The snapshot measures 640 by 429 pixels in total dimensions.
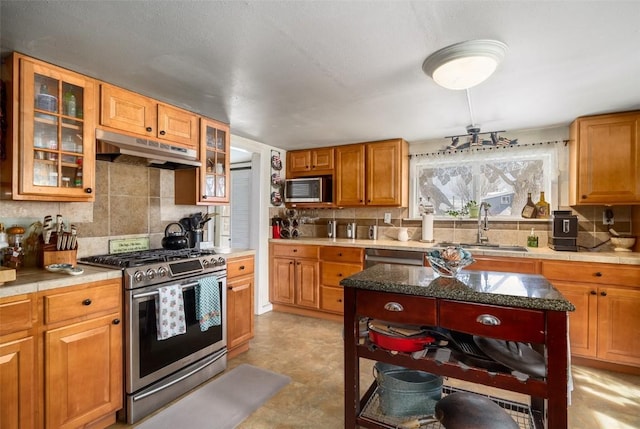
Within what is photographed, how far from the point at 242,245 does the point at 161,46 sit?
12.1ft

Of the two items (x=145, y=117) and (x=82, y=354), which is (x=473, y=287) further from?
(x=145, y=117)

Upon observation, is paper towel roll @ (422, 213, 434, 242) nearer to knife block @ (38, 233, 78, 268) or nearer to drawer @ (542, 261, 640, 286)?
drawer @ (542, 261, 640, 286)

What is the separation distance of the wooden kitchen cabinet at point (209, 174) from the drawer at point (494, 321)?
7.61ft

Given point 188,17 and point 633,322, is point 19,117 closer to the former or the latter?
point 188,17

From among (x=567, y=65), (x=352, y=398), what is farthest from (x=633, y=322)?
(x=352, y=398)

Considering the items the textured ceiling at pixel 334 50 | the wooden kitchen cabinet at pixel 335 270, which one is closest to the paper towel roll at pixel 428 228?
the wooden kitchen cabinet at pixel 335 270

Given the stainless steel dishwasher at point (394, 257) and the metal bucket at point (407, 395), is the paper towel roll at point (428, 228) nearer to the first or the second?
the stainless steel dishwasher at point (394, 257)

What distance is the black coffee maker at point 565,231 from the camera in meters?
2.86

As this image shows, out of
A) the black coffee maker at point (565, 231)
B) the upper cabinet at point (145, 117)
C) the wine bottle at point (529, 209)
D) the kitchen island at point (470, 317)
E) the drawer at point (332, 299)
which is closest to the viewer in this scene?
the kitchen island at point (470, 317)

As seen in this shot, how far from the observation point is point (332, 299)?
149 inches

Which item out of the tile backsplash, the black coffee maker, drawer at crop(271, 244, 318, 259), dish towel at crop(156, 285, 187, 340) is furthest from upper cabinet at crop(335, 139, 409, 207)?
dish towel at crop(156, 285, 187, 340)

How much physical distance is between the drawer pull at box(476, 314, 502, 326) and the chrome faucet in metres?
2.34

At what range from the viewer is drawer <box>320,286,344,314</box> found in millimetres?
3734

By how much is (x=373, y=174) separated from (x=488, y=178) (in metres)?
1.32
